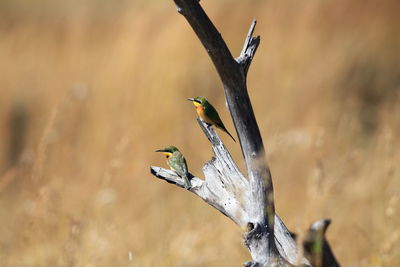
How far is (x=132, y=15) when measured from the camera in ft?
24.5

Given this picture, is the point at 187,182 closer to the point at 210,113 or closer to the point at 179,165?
the point at 179,165

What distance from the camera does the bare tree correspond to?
1.91m

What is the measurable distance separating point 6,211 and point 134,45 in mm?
2101

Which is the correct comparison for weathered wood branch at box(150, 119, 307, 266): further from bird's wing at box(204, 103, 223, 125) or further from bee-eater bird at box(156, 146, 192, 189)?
bird's wing at box(204, 103, 223, 125)

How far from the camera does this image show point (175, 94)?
6848mm

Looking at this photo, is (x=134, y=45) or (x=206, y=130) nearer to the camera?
(x=206, y=130)

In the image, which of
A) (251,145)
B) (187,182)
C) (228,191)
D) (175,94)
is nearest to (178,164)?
(187,182)

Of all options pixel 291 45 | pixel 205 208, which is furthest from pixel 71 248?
pixel 291 45

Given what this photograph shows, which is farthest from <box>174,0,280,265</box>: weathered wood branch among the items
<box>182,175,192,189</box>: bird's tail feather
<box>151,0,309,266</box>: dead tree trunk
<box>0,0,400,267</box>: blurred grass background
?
<box>0,0,400,267</box>: blurred grass background

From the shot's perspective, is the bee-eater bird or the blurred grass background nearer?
the bee-eater bird

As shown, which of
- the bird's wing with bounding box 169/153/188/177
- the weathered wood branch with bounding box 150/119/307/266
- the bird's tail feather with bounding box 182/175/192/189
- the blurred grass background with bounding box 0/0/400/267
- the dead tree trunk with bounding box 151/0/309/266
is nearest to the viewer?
the dead tree trunk with bounding box 151/0/309/266

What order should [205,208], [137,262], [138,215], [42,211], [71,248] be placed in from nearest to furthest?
1. [71,248]
2. [42,211]
3. [137,262]
4. [205,208]
5. [138,215]

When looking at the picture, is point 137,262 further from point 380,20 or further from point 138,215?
point 380,20

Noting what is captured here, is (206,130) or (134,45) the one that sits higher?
(134,45)
